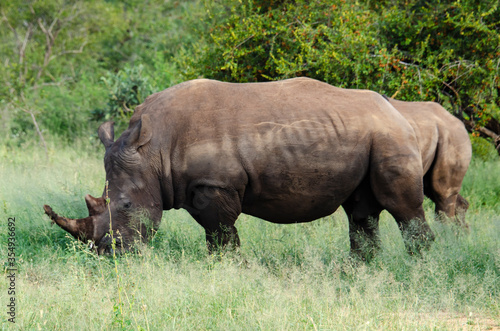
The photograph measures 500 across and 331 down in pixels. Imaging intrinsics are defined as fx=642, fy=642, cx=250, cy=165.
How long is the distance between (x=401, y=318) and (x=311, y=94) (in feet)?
7.29

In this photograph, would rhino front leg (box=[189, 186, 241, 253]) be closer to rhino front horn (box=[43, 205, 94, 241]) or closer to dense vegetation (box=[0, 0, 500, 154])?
rhino front horn (box=[43, 205, 94, 241])

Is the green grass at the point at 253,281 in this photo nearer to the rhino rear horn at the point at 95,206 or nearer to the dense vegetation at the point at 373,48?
the rhino rear horn at the point at 95,206

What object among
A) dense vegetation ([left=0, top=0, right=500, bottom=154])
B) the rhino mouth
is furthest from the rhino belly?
dense vegetation ([left=0, top=0, right=500, bottom=154])

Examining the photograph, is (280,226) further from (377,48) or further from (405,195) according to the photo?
(377,48)

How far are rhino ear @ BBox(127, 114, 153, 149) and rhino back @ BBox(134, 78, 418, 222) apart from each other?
97 millimetres

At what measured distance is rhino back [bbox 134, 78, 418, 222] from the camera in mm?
5223

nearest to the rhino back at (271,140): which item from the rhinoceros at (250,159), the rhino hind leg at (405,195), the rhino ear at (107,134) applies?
the rhinoceros at (250,159)

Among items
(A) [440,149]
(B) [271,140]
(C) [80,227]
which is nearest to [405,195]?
(A) [440,149]

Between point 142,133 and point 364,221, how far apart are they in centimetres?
220

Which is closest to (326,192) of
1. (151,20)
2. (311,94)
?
(311,94)

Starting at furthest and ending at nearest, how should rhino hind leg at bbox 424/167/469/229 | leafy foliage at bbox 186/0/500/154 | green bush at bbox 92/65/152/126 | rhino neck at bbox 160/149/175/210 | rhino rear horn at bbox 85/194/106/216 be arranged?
green bush at bbox 92/65/152/126 < leafy foliage at bbox 186/0/500/154 < rhino hind leg at bbox 424/167/469/229 < rhino rear horn at bbox 85/194/106/216 < rhino neck at bbox 160/149/175/210

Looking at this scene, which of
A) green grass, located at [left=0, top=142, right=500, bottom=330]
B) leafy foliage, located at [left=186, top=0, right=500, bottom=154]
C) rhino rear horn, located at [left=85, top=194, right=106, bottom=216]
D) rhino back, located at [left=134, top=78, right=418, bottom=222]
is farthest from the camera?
leafy foliage, located at [left=186, top=0, right=500, bottom=154]

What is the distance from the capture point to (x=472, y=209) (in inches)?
343

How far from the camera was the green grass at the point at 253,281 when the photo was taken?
409 centimetres
